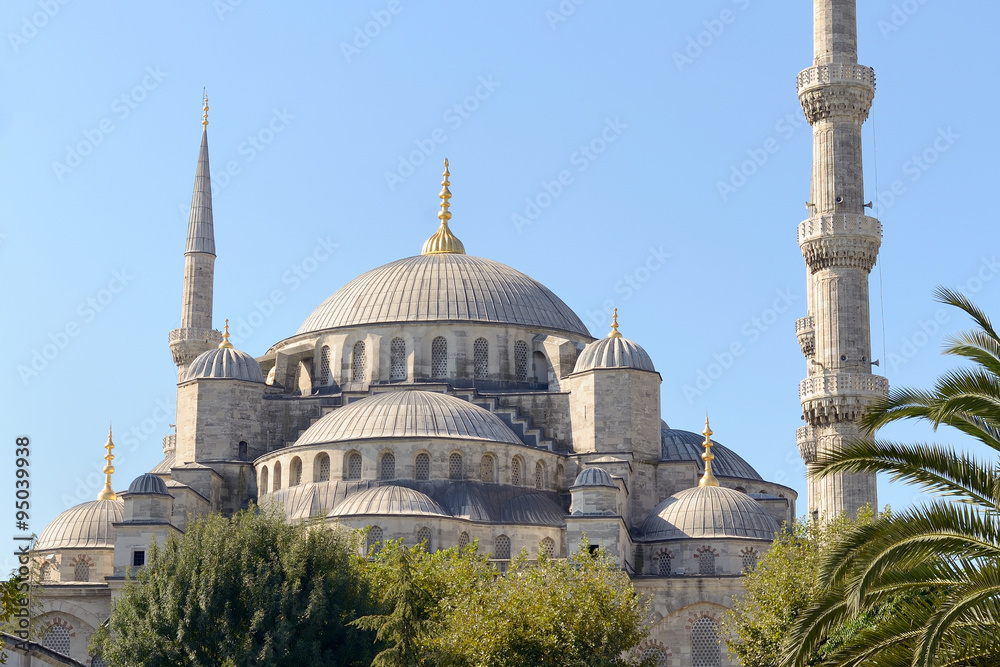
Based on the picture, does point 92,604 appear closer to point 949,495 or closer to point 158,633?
point 158,633

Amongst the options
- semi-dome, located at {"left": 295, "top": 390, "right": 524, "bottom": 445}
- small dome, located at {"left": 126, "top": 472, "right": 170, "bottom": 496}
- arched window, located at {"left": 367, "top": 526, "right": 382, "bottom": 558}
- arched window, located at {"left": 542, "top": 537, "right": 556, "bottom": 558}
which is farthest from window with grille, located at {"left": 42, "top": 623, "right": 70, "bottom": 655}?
arched window, located at {"left": 542, "top": 537, "right": 556, "bottom": 558}

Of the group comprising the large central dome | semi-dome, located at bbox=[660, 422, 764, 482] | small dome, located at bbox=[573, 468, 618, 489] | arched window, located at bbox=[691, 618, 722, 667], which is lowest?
arched window, located at bbox=[691, 618, 722, 667]

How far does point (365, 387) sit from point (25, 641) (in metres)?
23.8

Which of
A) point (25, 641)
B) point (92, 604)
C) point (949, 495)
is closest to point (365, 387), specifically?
point (92, 604)

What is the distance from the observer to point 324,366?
1980 inches

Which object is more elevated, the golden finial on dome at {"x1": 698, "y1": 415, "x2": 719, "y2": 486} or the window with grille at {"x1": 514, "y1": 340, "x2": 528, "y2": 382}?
the window with grille at {"x1": 514, "y1": 340, "x2": 528, "y2": 382}

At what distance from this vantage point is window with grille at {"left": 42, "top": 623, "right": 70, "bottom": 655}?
4128cm

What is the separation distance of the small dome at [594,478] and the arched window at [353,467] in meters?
5.53

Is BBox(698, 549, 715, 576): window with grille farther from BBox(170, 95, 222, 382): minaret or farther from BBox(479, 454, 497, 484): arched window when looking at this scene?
BBox(170, 95, 222, 382): minaret

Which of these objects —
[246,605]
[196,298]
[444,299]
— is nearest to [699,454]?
[444,299]

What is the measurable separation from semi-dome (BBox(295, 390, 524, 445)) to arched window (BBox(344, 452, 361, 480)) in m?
0.45

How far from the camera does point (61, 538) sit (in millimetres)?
45531

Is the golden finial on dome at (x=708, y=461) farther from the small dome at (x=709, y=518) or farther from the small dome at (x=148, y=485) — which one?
the small dome at (x=148, y=485)

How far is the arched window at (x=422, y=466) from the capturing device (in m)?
42.0
